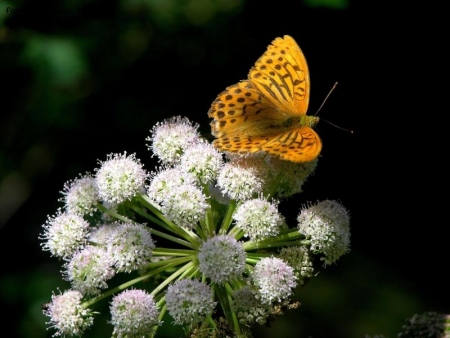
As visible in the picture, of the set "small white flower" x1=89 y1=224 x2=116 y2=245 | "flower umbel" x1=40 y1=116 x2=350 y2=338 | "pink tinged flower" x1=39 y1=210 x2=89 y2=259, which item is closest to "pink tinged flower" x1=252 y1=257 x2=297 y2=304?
"flower umbel" x1=40 y1=116 x2=350 y2=338

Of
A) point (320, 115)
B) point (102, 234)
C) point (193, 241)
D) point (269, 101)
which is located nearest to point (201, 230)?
point (193, 241)

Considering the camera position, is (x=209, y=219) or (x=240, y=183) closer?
(x=240, y=183)

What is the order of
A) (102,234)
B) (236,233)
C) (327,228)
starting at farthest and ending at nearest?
1. (102,234)
2. (236,233)
3. (327,228)

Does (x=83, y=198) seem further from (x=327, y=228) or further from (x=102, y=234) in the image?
(x=327, y=228)

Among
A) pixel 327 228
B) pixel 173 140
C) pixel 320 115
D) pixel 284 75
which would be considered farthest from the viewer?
pixel 320 115

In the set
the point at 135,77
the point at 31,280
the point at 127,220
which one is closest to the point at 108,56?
the point at 135,77

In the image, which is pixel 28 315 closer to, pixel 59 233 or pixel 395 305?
pixel 59 233

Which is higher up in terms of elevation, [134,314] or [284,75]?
[284,75]
